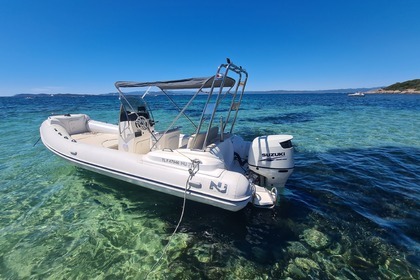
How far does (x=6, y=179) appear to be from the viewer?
6055 millimetres

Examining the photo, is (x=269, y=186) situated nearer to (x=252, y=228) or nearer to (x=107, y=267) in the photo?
(x=252, y=228)

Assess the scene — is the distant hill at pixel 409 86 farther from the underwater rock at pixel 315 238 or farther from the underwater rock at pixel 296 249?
the underwater rock at pixel 296 249

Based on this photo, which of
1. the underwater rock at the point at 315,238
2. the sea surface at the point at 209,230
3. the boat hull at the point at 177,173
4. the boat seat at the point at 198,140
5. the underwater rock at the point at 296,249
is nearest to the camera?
the sea surface at the point at 209,230

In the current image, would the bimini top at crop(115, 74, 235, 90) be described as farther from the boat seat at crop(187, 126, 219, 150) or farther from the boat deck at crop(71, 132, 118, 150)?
the boat deck at crop(71, 132, 118, 150)

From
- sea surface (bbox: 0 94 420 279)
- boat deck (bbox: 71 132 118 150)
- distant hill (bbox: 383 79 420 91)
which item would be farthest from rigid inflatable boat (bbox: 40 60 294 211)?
distant hill (bbox: 383 79 420 91)

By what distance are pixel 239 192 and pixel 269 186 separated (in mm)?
1172

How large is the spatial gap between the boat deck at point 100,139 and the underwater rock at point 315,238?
5259 mm

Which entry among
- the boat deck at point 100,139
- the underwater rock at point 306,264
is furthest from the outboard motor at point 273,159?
the boat deck at point 100,139

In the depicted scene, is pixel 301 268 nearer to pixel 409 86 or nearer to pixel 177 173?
pixel 177 173

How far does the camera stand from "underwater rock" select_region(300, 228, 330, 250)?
3605mm

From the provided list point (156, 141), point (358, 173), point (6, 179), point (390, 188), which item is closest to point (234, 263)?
point (156, 141)

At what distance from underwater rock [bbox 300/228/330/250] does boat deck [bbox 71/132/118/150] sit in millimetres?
5259

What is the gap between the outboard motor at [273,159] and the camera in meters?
4.36

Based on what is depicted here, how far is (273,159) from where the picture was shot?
14.4 feet
